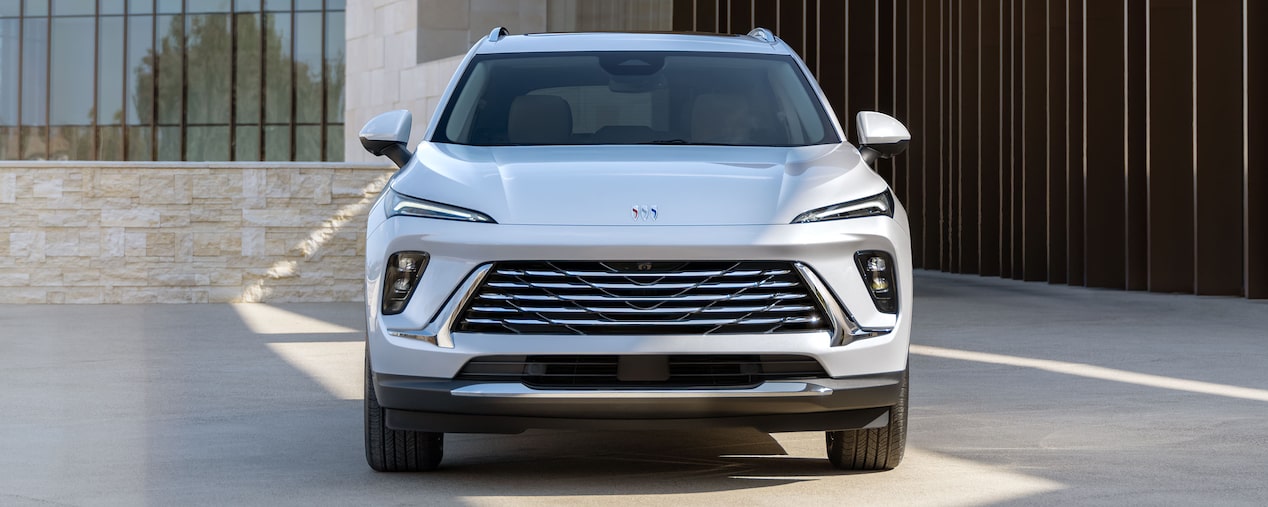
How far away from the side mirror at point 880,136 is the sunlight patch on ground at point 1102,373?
3.07 meters

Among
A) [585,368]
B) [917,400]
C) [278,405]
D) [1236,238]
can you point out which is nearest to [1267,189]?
[1236,238]

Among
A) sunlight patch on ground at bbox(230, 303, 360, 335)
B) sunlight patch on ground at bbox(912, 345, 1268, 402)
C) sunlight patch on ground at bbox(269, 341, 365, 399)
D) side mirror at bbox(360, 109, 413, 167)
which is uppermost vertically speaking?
side mirror at bbox(360, 109, 413, 167)

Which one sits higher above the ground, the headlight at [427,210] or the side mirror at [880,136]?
the side mirror at [880,136]

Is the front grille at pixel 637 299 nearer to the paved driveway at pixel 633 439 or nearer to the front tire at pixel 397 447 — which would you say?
the paved driveway at pixel 633 439

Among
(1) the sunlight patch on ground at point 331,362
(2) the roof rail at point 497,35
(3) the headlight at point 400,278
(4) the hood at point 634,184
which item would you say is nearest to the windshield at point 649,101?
(2) the roof rail at point 497,35

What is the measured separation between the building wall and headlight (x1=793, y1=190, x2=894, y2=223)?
18796 mm

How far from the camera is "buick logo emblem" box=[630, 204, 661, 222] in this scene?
5.04 meters

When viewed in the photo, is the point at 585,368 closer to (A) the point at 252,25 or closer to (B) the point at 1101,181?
(B) the point at 1101,181

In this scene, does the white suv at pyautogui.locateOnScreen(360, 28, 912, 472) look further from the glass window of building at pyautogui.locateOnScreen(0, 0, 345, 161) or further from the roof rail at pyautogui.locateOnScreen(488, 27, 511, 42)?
the glass window of building at pyautogui.locateOnScreen(0, 0, 345, 161)

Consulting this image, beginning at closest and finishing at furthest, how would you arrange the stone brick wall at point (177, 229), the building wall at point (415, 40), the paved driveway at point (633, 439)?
the paved driveway at point (633, 439) → the stone brick wall at point (177, 229) → the building wall at point (415, 40)

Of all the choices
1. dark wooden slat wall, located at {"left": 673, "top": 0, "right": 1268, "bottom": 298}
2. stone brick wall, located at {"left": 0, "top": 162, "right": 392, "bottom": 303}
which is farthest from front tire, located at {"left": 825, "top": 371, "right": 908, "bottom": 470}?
dark wooden slat wall, located at {"left": 673, "top": 0, "right": 1268, "bottom": 298}

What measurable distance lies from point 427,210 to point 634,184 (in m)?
0.71

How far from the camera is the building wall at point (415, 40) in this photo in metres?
25.1

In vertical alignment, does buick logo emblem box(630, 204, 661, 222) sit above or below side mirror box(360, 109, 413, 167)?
below
